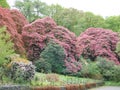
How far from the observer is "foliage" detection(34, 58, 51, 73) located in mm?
31228

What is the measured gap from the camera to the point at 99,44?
137ft

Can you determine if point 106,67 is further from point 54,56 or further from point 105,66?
point 54,56

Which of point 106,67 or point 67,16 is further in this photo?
point 67,16

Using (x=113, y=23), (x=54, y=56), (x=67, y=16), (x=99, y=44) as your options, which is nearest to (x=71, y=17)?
(x=67, y=16)

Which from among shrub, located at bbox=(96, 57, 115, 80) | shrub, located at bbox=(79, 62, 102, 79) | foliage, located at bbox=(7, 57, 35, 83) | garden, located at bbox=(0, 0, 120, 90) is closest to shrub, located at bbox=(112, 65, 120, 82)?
garden, located at bbox=(0, 0, 120, 90)

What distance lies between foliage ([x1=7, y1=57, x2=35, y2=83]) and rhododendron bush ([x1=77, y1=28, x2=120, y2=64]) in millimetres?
20344

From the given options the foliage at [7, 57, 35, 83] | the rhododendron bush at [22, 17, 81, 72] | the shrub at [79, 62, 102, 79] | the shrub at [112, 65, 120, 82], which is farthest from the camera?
the shrub at [112, 65, 120, 82]

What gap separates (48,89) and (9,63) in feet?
9.92

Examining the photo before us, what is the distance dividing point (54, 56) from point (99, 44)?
9.84 m

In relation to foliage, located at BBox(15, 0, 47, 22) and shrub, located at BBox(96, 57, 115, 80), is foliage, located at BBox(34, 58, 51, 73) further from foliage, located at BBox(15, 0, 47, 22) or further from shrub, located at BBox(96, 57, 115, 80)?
foliage, located at BBox(15, 0, 47, 22)

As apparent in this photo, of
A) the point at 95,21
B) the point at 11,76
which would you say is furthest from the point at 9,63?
the point at 95,21

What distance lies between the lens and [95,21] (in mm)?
59000

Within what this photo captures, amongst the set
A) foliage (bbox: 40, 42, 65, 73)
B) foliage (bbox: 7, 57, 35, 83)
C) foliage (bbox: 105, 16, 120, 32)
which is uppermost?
foliage (bbox: 105, 16, 120, 32)

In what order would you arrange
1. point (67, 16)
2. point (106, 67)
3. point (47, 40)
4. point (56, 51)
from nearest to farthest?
point (56, 51) → point (47, 40) → point (106, 67) → point (67, 16)
